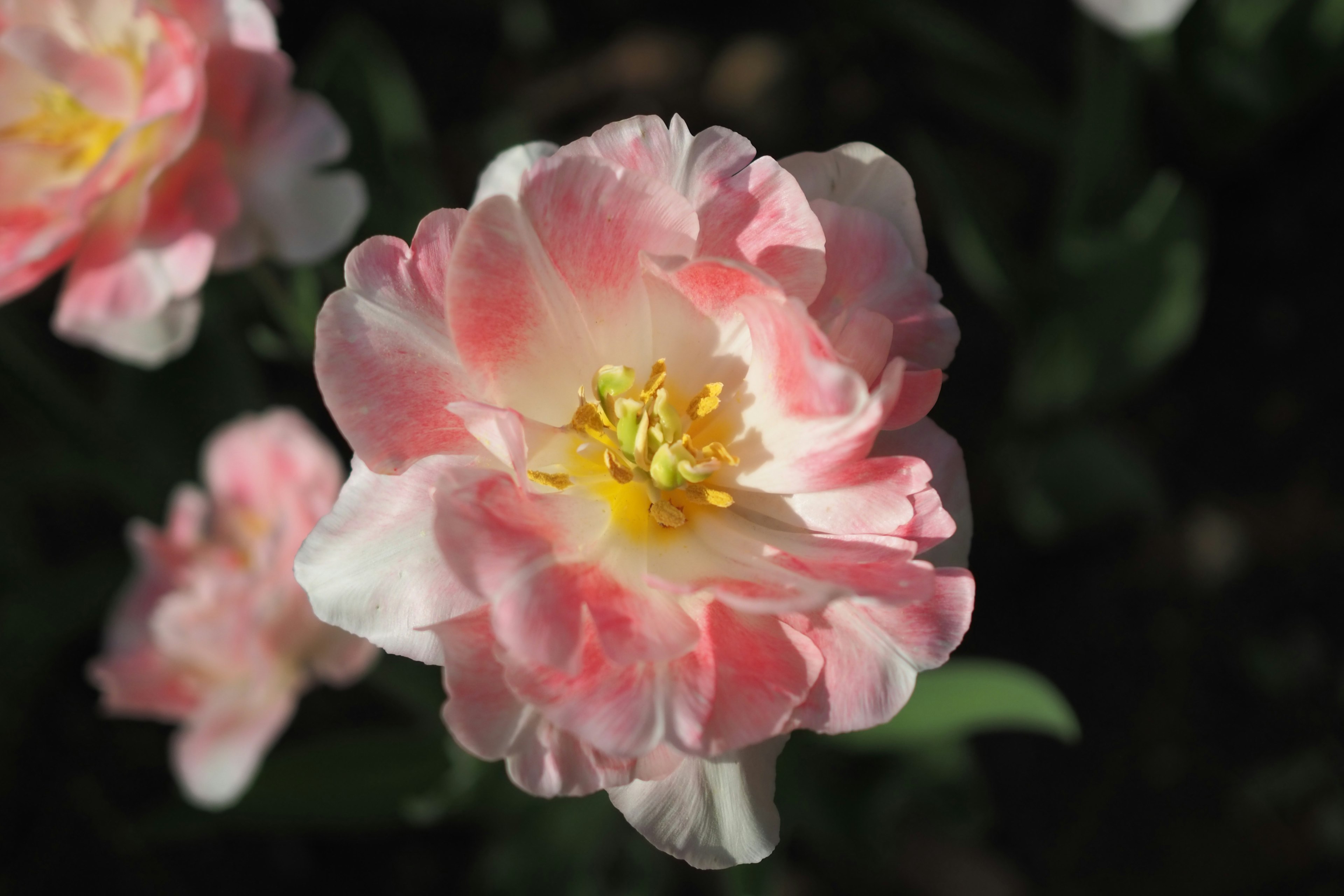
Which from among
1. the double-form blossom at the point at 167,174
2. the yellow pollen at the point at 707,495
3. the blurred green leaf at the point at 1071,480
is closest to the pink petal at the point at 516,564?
the yellow pollen at the point at 707,495

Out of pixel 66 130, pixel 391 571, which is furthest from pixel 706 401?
pixel 66 130

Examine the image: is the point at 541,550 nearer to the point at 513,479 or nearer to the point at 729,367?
the point at 513,479

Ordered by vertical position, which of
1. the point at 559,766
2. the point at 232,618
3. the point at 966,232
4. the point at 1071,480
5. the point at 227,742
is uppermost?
the point at 559,766

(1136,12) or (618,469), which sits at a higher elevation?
(1136,12)

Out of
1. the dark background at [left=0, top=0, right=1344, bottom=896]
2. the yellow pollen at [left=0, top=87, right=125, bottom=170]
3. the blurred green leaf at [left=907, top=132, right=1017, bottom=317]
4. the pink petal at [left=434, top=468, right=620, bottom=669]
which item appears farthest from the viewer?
the dark background at [left=0, top=0, right=1344, bottom=896]

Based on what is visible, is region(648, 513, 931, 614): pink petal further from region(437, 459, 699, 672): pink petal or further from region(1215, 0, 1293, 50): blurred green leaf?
region(1215, 0, 1293, 50): blurred green leaf

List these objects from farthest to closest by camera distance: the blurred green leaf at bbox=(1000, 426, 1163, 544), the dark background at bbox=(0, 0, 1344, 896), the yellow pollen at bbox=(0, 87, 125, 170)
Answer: the blurred green leaf at bbox=(1000, 426, 1163, 544), the dark background at bbox=(0, 0, 1344, 896), the yellow pollen at bbox=(0, 87, 125, 170)

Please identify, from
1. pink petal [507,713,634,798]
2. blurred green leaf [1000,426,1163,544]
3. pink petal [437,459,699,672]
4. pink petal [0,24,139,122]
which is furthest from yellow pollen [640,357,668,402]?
blurred green leaf [1000,426,1163,544]

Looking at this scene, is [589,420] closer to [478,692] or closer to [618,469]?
[618,469]
